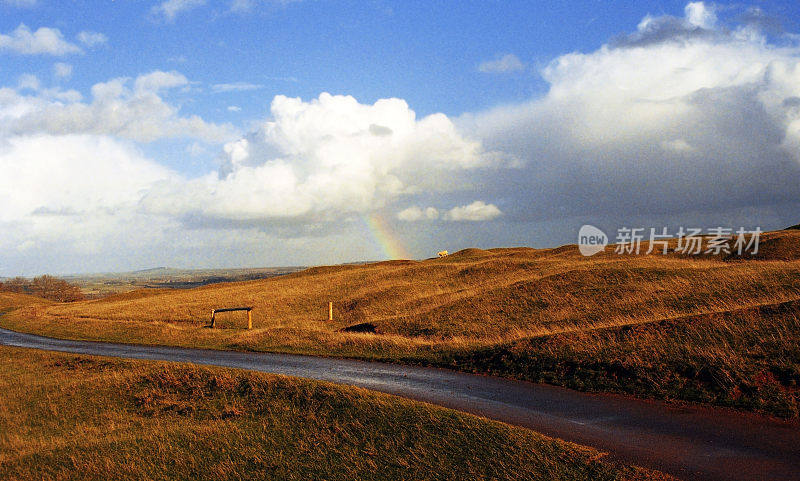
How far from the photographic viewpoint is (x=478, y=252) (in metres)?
83.6

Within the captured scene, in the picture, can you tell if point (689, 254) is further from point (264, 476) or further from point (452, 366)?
point (264, 476)

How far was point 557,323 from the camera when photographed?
2977cm

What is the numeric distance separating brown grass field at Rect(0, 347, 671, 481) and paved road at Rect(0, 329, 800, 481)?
1.05 m

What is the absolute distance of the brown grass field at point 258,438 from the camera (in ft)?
34.4

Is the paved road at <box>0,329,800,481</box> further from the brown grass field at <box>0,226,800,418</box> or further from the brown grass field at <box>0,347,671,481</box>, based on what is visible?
the brown grass field at <box>0,226,800,418</box>

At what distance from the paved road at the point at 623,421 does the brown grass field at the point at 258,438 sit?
1.05 metres

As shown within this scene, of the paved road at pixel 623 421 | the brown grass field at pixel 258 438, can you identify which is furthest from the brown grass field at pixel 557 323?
the brown grass field at pixel 258 438

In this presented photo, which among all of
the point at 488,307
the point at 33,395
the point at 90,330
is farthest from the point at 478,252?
the point at 33,395

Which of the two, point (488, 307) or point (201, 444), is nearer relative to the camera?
point (201, 444)

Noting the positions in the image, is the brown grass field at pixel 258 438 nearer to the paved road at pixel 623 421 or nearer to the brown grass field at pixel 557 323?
the paved road at pixel 623 421

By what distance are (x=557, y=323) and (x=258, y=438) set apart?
2097 cm

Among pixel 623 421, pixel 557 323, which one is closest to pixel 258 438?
pixel 623 421

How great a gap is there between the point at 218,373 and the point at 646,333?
624 inches

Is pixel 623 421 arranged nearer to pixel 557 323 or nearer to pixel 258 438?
pixel 258 438
